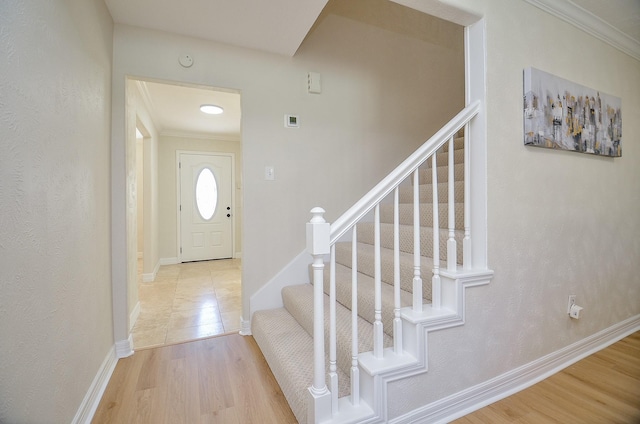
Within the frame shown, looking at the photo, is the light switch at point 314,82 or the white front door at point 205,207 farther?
the white front door at point 205,207

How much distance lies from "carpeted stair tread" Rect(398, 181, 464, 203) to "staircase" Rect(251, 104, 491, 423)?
15 millimetres

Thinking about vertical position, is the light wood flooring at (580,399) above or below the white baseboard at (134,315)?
below

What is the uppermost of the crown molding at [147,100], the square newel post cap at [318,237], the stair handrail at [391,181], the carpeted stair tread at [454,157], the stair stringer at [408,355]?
the crown molding at [147,100]

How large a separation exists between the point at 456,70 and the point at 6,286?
12.8 ft

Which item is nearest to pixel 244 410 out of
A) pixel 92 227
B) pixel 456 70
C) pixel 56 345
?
pixel 56 345

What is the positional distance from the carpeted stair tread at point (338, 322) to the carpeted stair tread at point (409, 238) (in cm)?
59

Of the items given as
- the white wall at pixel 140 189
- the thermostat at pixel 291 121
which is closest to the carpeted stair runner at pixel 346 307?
the thermostat at pixel 291 121

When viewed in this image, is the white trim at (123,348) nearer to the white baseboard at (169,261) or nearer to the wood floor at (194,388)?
the wood floor at (194,388)

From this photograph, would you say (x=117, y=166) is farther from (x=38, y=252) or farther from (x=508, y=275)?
(x=508, y=275)

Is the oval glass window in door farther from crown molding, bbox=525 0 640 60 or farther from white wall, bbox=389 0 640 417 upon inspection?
crown molding, bbox=525 0 640 60

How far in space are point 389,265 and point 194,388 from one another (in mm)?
1348

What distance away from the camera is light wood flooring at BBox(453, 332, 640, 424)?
1451 mm

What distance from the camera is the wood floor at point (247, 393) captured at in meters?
1.44

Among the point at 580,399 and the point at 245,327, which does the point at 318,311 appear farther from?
the point at 580,399
